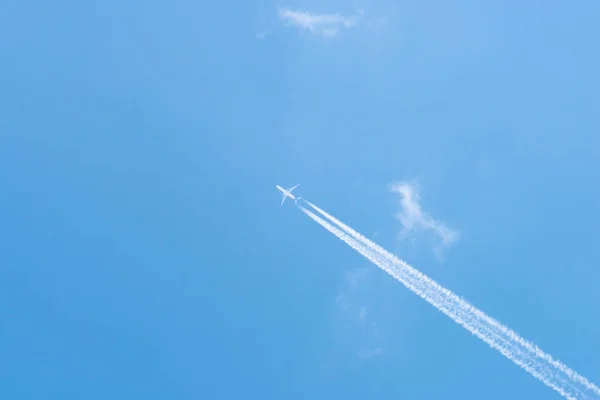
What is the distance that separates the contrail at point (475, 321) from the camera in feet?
420

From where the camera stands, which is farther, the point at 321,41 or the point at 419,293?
the point at 321,41

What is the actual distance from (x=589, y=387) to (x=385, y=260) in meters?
36.8

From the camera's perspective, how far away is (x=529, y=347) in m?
134

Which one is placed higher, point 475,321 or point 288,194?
point 288,194

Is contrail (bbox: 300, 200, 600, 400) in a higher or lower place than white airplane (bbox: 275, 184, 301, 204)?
lower

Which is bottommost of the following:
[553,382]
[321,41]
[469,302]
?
[553,382]

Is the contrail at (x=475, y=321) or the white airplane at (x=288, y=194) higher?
the white airplane at (x=288, y=194)

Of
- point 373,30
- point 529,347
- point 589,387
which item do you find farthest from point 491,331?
point 373,30

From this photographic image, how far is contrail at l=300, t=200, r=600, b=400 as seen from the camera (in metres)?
128

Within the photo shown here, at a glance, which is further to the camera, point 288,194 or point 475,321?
point 288,194

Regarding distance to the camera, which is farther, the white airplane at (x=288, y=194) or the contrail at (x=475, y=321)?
the white airplane at (x=288, y=194)

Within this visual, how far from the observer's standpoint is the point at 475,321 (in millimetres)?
135750

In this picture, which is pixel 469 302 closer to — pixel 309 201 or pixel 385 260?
pixel 385 260

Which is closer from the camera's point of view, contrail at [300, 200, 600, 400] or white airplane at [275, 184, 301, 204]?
contrail at [300, 200, 600, 400]
